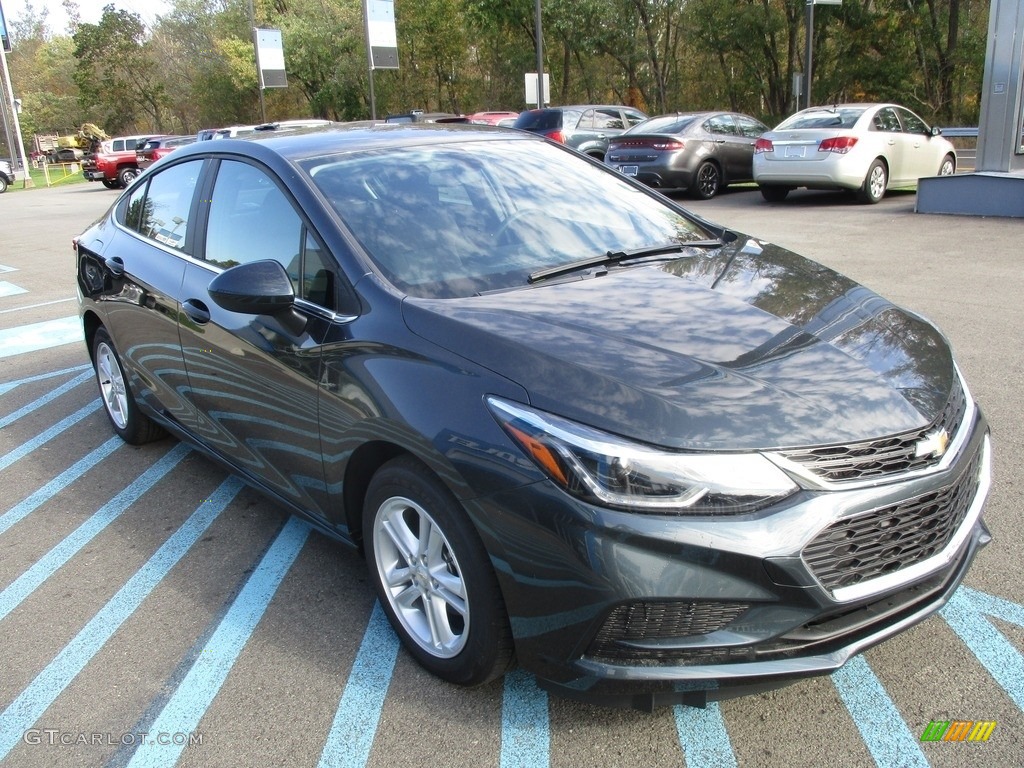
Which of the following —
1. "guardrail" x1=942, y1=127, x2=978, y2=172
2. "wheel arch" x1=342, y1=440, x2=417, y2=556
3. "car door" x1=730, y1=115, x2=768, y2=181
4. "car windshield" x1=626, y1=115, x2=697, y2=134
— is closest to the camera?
"wheel arch" x1=342, y1=440, x2=417, y2=556

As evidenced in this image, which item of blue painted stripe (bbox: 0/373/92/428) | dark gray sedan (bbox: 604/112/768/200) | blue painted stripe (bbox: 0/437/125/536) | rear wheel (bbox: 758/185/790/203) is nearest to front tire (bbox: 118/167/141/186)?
dark gray sedan (bbox: 604/112/768/200)

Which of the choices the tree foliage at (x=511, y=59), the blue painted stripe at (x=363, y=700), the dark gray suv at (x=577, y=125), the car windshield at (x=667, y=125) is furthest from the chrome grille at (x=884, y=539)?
the tree foliage at (x=511, y=59)

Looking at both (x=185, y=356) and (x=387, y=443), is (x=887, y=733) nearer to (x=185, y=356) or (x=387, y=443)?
(x=387, y=443)

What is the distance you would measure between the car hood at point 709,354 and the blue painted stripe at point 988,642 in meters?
0.85

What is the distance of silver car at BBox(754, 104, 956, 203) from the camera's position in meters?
14.0

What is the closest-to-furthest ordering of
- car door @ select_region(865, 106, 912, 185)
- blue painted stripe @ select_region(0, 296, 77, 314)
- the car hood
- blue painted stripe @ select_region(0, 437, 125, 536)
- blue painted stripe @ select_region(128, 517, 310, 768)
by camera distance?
1. the car hood
2. blue painted stripe @ select_region(128, 517, 310, 768)
3. blue painted stripe @ select_region(0, 437, 125, 536)
4. blue painted stripe @ select_region(0, 296, 77, 314)
5. car door @ select_region(865, 106, 912, 185)

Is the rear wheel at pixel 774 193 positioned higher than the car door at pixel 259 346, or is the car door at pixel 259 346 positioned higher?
the car door at pixel 259 346

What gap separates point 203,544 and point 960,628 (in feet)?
9.94

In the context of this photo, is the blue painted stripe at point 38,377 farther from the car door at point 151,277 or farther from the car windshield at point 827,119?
the car windshield at point 827,119

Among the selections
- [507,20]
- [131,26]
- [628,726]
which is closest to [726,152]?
[628,726]

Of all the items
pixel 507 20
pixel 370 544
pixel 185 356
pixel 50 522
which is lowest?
pixel 50 522

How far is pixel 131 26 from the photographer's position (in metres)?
61.5

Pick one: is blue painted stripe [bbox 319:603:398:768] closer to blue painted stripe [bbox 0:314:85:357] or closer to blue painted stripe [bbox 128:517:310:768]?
blue painted stripe [bbox 128:517:310:768]

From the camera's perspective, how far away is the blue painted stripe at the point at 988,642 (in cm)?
271
